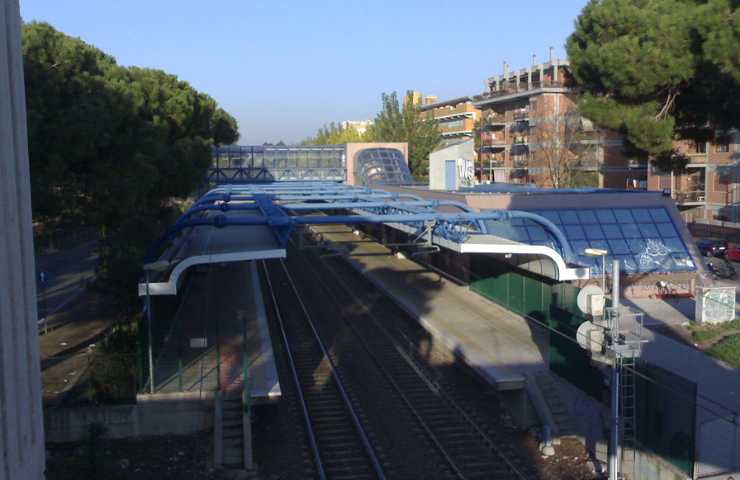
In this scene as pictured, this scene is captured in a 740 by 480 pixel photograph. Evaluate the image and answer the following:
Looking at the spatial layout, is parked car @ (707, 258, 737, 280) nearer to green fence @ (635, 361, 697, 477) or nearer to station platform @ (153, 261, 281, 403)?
station platform @ (153, 261, 281, 403)

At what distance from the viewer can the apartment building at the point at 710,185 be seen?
3819cm

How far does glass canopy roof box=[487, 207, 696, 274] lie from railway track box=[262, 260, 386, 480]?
6.12 m

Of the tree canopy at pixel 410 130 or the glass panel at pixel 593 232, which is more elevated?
the tree canopy at pixel 410 130

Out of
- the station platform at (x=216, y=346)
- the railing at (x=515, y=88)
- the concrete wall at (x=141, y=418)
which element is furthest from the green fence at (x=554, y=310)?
the railing at (x=515, y=88)

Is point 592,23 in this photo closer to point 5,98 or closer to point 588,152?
point 5,98

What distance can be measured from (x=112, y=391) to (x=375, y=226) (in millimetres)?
27423

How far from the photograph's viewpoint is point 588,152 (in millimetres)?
47344

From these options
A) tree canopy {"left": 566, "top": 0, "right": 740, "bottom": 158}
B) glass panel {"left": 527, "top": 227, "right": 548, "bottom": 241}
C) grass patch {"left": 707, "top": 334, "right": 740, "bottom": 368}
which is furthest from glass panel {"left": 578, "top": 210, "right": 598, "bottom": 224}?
grass patch {"left": 707, "top": 334, "right": 740, "bottom": 368}

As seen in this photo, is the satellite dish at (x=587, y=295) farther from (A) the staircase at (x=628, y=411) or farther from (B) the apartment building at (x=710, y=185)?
(B) the apartment building at (x=710, y=185)

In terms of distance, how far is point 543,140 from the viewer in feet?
152

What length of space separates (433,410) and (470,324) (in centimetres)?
513

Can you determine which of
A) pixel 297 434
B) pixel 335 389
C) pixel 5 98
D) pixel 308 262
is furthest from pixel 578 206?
pixel 5 98

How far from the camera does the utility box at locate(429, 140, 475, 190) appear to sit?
30.1 metres

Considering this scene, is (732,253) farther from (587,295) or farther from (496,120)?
(496,120)
